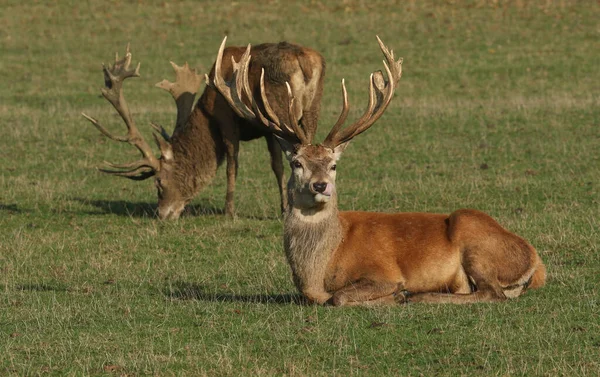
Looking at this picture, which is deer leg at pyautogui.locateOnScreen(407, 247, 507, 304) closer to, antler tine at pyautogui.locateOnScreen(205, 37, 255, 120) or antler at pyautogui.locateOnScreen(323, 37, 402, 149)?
antler at pyautogui.locateOnScreen(323, 37, 402, 149)

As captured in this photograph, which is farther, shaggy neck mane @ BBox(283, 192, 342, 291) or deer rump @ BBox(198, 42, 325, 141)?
deer rump @ BBox(198, 42, 325, 141)

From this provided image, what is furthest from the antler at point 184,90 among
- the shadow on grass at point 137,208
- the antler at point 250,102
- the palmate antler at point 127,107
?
the antler at point 250,102

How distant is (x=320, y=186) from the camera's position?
346 inches

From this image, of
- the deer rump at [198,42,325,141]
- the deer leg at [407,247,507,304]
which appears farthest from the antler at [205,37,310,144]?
the deer rump at [198,42,325,141]

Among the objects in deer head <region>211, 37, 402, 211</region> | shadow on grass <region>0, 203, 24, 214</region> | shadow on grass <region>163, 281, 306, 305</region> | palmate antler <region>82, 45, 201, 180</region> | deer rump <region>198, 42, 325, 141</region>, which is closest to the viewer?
deer head <region>211, 37, 402, 211</region>

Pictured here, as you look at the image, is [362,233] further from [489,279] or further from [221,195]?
[221,195]

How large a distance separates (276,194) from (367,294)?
680cm

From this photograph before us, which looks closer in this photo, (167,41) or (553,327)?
(553,327)

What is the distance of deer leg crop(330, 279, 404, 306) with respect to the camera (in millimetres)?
8984

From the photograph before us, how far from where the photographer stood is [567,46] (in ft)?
97.7

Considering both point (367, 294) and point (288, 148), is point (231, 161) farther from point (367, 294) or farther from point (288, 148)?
point (367, 294)

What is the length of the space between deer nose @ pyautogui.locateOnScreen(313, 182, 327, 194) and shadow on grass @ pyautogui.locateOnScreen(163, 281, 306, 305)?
3.50 feet

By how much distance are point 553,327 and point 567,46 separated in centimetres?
2274

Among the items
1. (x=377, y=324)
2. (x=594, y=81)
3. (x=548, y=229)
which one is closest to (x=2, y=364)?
(x=377, y=324)
